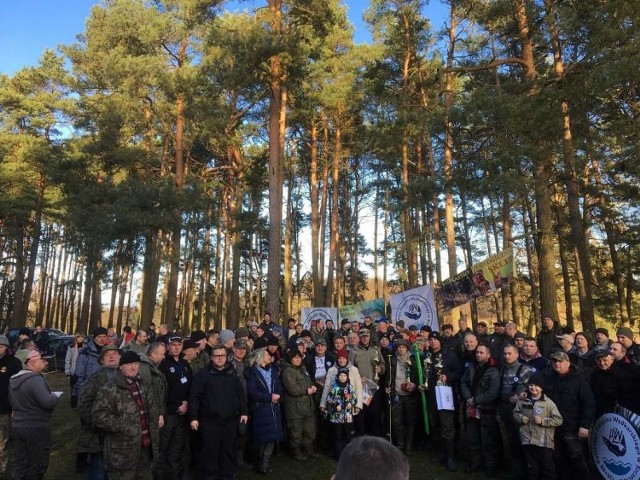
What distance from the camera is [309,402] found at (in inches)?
274

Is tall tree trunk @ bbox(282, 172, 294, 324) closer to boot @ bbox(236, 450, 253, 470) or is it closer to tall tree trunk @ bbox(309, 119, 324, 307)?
tall tree trunk @ bbox(309, 119, 324, 307)

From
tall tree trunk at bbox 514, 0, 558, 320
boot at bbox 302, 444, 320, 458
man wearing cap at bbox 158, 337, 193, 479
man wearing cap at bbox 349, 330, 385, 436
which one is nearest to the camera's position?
man wearing cap at bbox 158, 337, 193, 479

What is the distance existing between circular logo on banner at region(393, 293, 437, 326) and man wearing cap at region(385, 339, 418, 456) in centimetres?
652

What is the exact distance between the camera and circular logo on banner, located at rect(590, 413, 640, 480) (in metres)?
4.64

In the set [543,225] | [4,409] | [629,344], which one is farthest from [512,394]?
[543,225]

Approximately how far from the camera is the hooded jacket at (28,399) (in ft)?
15.9

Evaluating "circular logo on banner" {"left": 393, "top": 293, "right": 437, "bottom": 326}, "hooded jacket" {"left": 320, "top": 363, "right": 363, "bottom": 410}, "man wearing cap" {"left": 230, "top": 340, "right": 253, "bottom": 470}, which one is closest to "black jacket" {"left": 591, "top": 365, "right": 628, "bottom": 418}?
"hooded jacket" {"left": 320, "top": 363, "right": 363, "bottom": 410}

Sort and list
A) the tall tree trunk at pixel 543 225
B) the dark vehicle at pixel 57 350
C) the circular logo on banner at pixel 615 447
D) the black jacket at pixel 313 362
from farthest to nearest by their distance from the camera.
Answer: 1. the dark vehicle at pixel 57 350
2. the tall tree trunk at pixel 543 225
3. the black jacket at pixel 313 362
4. the circular logo on banner at pixel 615 447

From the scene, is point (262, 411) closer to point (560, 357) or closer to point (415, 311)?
point (560, 357)

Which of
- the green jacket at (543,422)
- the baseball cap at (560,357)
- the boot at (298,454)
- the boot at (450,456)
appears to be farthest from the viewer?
the boot at (298,454)

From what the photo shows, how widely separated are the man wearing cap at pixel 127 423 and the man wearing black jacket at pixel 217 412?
84 cm

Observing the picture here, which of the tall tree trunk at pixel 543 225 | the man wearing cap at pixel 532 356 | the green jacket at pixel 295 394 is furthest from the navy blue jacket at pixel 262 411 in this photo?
the tall tree trunk at pixel 543 225

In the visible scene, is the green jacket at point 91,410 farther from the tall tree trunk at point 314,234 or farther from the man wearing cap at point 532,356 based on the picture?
the tall tree trunk at point 314,234

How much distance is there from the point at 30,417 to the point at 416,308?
35.7 ft
